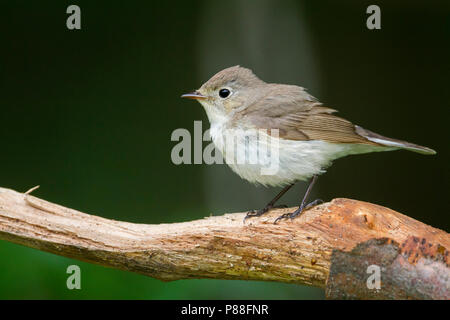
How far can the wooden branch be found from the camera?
9.19 ft

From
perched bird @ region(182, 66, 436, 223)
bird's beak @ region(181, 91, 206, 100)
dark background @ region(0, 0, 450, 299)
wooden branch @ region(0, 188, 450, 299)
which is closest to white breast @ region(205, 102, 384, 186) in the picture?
perched bird @ region(182, 66, 436, 223)

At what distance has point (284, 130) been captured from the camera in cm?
349

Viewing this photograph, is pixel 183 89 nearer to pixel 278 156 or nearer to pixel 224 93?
pixel 224 93

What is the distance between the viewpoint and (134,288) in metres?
3.89

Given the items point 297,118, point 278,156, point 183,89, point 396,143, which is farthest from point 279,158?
point 183,89

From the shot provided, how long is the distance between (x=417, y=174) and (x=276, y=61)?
206 cm

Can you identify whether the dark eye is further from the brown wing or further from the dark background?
the dark background

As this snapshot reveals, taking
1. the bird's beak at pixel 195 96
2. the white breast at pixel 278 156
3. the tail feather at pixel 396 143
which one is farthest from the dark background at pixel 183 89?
the tail feather at pixel 396 143

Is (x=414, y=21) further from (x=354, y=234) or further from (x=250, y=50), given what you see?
(x=354, y=234)

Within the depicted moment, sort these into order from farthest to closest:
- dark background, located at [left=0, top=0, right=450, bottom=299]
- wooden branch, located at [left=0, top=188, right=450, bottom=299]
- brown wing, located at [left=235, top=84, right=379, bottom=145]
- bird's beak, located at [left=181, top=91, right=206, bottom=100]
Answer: dark background, located at [left=0, top=0, right=450, bottom=299] < bird's beak, located at [left=181, top=91, right=206, bottom=100] < brown wing, located at [left=235, top=84, right=379, bottom=145] < wooden branch, located at [left=0, top=188, right=450, bottom=299]

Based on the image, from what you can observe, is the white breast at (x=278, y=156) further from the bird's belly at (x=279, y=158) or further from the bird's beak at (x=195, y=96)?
the bird's beak at (x=195, y=96)

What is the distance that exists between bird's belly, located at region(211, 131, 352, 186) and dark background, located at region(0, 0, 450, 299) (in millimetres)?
1681

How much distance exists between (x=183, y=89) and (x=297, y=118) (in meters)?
2.61

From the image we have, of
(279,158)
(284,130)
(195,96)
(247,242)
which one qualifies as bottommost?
(247,242)
